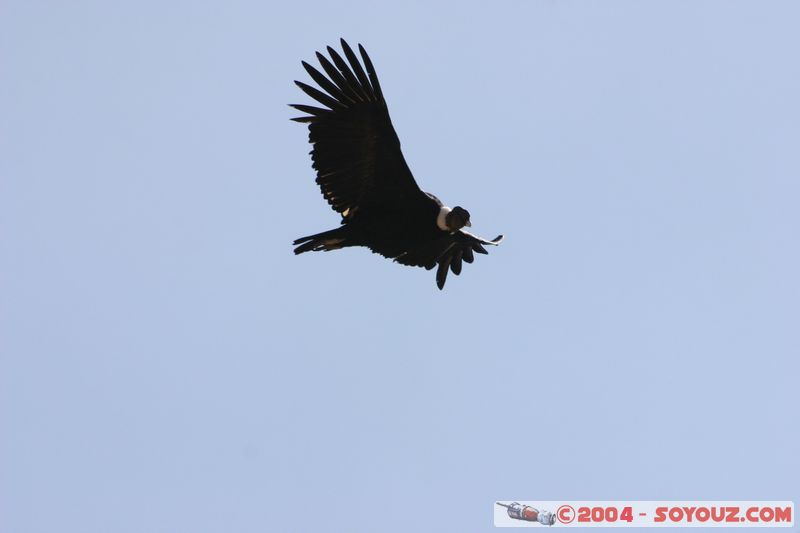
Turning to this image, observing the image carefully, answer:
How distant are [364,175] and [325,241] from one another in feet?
3.96

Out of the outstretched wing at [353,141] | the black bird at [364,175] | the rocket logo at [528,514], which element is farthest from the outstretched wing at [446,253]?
the rocket logo at [528,514]

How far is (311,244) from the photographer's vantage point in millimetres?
20453

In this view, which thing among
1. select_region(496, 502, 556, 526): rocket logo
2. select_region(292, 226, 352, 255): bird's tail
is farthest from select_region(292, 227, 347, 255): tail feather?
select_region(496, 502, 556, 526): rocket logo

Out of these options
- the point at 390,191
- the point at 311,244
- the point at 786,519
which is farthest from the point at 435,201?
the point at 786,519

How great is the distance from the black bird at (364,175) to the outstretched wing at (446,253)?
0.07m

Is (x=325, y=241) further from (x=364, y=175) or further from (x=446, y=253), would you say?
(x=446, y=253)

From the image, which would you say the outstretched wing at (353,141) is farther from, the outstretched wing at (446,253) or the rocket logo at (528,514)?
the rocket logo at (528,514)

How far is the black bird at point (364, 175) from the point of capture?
1984 cm

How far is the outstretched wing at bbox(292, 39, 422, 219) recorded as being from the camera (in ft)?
64.9

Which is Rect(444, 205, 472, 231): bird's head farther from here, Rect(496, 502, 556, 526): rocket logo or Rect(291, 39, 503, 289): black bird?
Rect(496, 502, 556, 526): rocket logo

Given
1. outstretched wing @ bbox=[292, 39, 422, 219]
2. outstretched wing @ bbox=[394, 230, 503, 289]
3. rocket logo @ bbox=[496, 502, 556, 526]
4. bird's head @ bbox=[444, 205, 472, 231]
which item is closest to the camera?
outstretched wing @ bbox=[292, 39, 422, 219]

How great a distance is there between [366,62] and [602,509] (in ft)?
32.0

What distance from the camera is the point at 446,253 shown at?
74.7 ft

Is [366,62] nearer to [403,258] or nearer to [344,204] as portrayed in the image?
[344,204]
